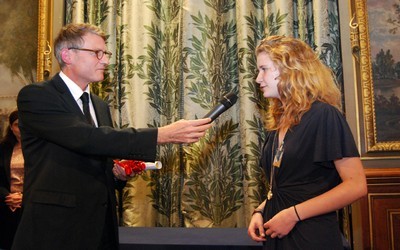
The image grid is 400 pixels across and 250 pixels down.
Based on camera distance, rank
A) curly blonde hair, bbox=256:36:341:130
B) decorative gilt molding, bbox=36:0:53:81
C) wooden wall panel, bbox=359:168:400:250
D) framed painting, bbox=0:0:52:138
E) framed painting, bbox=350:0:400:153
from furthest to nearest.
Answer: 1. framed painting, bbox=0:0:52:138
2. decorative gilt molding, bbox=36:0:53:81
3. framed painting, bbox=350:0:400:153
4. wooden wall panel, bbox=359:168:400:250
5. curly blonde hair, bbox=256:36:341:130

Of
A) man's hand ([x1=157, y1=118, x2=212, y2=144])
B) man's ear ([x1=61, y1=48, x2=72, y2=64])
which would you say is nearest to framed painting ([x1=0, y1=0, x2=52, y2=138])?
man's ear ([x1=61, y1=48, x2=72, y2=64])

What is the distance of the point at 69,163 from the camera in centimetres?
197

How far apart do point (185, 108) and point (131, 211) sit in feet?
3.10

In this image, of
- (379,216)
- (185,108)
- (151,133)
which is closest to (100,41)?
(151,133)

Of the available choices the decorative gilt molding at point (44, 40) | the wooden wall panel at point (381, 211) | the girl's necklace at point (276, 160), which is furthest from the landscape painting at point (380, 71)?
the decorative gilt molding at point (44, 40)

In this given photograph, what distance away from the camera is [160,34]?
3752mm

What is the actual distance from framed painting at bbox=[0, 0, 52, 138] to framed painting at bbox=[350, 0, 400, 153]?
260cm

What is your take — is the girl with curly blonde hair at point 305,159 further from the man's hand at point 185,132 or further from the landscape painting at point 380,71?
the landscape painting at point 380,71

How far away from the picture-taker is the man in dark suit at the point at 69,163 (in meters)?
1.87

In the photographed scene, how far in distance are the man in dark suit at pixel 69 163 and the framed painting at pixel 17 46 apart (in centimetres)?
202

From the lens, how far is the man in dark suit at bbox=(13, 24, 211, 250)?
1871mm

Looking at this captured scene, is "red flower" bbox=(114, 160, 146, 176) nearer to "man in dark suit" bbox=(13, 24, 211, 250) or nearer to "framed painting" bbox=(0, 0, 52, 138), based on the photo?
"man in dark suit" bbox=(13, 24, 211, 250)

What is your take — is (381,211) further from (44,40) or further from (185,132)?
(44,40)

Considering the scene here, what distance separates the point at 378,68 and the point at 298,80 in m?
1.80
